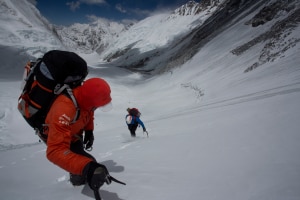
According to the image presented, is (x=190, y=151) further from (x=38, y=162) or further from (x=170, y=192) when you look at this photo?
(x=38, y=162)

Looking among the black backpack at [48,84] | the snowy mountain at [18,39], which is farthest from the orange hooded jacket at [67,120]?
the snowy mountain at [18,39]

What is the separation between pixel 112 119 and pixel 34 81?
38.0 feet

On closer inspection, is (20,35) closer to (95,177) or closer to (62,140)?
(62,140)

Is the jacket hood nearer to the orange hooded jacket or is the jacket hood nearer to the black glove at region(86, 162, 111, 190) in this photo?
the orange hooded jacket

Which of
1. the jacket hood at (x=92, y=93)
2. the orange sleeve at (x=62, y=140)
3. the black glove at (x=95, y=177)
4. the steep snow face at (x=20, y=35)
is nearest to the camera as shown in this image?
the black glove at (x=95, y=177)

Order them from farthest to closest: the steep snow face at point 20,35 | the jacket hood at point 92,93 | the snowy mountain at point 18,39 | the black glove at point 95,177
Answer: the steep snow face at point 20,35, the snowy mountain at point 18,39, the jacket hood at point 92,93, the black glove at point 95,177

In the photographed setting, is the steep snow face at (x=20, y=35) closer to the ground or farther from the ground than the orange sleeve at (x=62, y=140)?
farther from the ground

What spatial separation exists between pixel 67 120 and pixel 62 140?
0.23m

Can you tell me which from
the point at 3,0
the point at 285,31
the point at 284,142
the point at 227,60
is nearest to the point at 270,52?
the point at 285,31

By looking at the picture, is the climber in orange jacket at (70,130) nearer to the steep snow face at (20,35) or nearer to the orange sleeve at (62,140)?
the orange sleeve at (62,140)

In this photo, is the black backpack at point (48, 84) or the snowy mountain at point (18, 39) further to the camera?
the snowy mountain at point (18, 39)

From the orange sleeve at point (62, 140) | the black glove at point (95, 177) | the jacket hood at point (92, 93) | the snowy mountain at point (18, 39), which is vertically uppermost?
the snowy mountain at point (18, 39)

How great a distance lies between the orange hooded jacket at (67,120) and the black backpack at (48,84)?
0.38ft

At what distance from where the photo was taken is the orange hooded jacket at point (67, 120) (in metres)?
2.25
